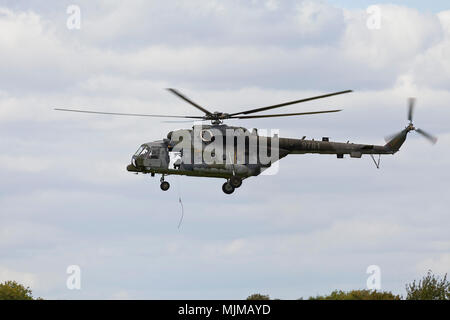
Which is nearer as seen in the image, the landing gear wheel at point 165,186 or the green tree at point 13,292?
the landing gear wheel at point 165,186

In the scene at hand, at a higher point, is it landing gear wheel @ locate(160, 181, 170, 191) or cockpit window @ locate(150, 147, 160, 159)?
cockpit window @ locate(150, 147, 160, 159)

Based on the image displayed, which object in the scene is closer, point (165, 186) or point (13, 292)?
point (165, 186)

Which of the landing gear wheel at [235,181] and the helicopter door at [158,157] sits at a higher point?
the helicopter door at [158,157]

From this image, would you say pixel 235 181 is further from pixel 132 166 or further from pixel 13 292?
pixel 13 292

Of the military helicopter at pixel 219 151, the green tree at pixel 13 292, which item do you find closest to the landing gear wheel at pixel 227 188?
the military helicopter at pixel 219 151

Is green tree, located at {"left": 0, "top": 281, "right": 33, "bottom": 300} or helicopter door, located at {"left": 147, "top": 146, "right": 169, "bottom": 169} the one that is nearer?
helicopter door, located at {"left": 147, "top": 146, "right": 169, "bottom": 169}

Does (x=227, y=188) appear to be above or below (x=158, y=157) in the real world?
below

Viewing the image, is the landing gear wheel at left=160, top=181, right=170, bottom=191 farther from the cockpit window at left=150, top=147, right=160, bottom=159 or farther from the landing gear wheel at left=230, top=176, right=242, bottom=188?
the landing gear wheel at left=230, top=176, right=242, bottom=188

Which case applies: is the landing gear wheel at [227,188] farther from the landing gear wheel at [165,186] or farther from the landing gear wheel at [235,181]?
the landing gear wheel at [165,186]

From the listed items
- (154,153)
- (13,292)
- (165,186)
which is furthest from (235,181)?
(13,292)

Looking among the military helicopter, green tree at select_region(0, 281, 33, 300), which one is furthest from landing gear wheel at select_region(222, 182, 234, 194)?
green tree at select_region(0, 281, 33, 300)
